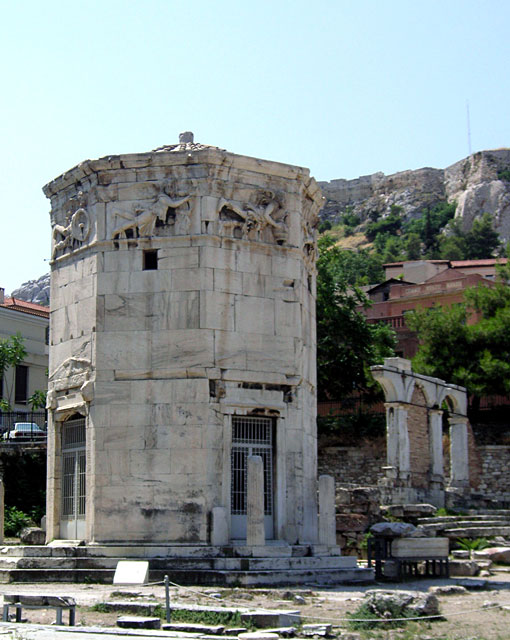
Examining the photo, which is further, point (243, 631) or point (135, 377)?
point (135, 377)

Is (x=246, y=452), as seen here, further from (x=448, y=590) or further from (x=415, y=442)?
(x=415, y=442)

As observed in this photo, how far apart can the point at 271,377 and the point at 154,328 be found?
2.32 m

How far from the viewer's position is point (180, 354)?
1775cm

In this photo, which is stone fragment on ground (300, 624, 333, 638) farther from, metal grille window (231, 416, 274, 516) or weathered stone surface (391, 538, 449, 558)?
weathered stone surface (391, 538, 449, 558)

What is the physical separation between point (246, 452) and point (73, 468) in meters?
3.39

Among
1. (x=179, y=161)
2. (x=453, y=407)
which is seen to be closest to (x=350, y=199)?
(x=453, y=407)

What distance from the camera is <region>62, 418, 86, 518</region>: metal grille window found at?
18469mm

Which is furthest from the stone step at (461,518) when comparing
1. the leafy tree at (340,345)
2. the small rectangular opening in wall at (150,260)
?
the leafy tree at (340,345)

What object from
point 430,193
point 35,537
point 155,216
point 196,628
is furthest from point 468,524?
point 430,193

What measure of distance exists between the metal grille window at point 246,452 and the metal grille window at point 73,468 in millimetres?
2868

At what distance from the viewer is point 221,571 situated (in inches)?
631

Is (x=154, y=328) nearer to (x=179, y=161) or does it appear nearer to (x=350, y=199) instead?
(x=179, y=161)

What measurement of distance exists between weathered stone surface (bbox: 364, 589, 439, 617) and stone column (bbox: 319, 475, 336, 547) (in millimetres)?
4718

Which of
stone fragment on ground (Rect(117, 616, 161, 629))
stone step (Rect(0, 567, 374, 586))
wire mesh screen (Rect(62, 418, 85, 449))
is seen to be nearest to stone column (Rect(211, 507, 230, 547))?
stone step (Rect(0, 567, 374, 586))
